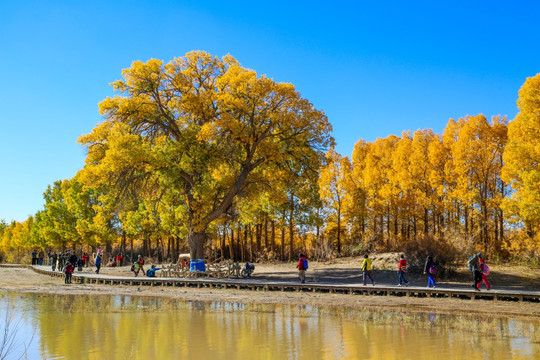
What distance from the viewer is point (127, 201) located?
3241 centimetres

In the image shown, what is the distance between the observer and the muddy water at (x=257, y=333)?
10398 millimetres

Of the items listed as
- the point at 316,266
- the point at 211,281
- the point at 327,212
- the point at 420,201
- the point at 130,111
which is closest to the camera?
the point at 211,281

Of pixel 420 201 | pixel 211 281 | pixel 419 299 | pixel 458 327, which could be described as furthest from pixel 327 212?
pixel 458 327

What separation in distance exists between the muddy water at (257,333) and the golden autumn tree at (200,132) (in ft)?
43.1

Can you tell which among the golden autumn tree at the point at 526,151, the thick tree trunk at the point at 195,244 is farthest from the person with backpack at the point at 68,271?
the golden autumn tree at the point at 526,151

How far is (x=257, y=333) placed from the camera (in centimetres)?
1280

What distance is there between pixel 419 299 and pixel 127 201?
796 inches

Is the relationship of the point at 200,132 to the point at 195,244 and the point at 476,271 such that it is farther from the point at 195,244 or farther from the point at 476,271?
the point at 476,271

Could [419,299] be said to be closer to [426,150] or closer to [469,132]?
[469,132]

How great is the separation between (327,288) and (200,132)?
11.9m

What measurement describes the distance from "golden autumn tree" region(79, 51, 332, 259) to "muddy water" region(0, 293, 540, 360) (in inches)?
518

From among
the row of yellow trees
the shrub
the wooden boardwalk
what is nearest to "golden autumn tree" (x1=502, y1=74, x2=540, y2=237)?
the row of yellow trees

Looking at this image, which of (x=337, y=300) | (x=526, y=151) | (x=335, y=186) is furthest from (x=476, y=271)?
(x=335, y=186)

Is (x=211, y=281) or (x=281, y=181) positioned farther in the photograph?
(x=281, y=181)
